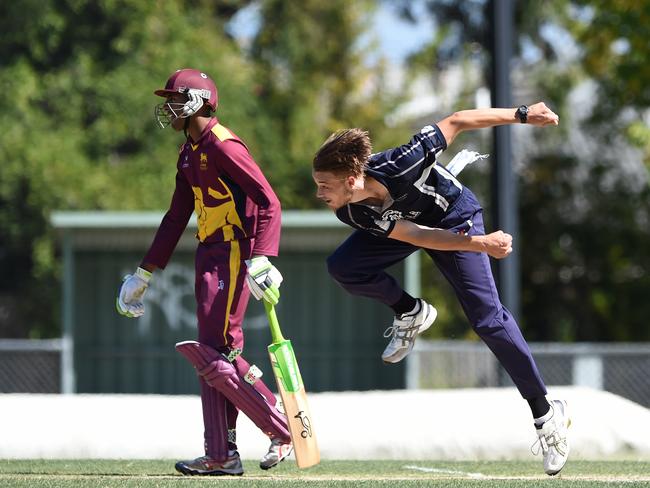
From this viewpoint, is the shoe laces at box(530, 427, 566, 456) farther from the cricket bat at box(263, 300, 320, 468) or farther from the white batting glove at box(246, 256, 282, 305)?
the white batting glove at box(246, 256, 282, 305)

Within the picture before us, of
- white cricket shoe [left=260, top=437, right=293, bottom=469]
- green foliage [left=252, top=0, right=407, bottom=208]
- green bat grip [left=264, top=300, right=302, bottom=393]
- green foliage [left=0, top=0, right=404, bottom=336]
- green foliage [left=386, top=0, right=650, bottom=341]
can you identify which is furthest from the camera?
green foliage [left=252, top=0, right=407, bottom=208]

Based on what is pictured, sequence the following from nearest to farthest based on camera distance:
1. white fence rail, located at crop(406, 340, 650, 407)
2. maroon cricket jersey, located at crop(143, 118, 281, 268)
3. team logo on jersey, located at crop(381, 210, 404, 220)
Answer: team logo on jersey, located at crop(381, 210, 404, 220), maroon cricket jersey, located at crop(143, 118, 281, 268), white fence rail, located at crop(406, 340, 650, 407)

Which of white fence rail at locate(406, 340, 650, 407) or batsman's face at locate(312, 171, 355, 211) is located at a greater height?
batsman's face at locate(312, 171, 355, 211)

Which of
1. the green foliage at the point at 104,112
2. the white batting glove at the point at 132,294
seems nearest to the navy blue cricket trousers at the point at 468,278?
the white batting glove at the point at 132,294

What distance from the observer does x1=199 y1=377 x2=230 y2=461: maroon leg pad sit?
23.6 ft

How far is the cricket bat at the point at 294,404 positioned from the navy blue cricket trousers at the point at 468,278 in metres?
0.55

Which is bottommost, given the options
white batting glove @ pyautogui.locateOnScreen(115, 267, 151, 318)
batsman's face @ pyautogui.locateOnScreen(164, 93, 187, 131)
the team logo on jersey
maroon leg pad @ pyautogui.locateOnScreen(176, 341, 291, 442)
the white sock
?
the white sock

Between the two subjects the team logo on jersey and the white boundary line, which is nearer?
the team logo on jersey

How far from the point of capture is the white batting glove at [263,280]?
677cm

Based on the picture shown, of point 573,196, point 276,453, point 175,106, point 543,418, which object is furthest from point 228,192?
point 573,196

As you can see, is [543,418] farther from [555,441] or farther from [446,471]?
[446,471]

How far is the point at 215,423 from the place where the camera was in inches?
285

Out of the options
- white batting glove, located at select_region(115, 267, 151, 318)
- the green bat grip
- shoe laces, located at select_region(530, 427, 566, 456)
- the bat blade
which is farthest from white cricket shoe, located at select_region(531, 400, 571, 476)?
white batting glove, located at select_region(115, 267, 151, 318)

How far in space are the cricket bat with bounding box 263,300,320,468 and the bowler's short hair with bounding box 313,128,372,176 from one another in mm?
818
